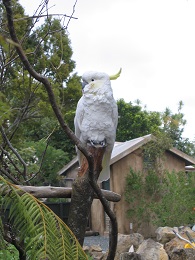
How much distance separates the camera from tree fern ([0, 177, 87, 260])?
4.44 feet

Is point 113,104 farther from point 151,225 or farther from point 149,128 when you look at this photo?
point 149,128

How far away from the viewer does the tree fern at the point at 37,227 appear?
4.44 ft

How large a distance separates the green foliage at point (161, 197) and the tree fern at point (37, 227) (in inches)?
357

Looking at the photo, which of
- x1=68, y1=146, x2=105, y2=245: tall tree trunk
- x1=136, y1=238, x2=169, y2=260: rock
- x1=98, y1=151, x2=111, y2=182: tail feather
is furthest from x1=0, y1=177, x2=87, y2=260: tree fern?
x1=136, y1=238, x2=169, y2=260: rock

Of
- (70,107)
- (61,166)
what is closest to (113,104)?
(70,107)

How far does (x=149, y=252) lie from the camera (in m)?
5.61

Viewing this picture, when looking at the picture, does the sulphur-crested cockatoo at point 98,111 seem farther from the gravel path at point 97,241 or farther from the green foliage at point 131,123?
the green foliage at point 131,123

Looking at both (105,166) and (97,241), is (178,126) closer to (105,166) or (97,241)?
(97,241)

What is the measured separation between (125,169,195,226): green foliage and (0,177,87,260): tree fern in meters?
9.06

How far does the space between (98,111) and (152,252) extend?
3.72 metres

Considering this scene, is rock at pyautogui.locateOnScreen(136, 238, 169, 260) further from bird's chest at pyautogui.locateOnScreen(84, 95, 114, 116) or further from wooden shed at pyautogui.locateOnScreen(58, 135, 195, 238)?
wooden shed at pyautogui.locateOnScreen(58, 135, 195, 238)

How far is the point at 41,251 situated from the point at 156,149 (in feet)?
32.7

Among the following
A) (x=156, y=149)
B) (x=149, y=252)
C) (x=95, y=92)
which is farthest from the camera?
(x=156, y=149)

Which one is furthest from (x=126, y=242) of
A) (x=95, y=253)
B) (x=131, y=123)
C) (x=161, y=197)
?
(x=131, y=123)
